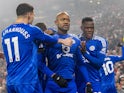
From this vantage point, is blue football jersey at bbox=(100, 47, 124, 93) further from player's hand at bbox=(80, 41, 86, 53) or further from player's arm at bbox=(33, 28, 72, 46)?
player's arm at bbox=(33, 28, 72, 46)

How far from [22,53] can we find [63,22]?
128cm

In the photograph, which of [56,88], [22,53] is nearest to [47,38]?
[22,53]

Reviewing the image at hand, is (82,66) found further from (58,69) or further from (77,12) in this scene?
(77,12)

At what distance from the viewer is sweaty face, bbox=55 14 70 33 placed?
7121 mm

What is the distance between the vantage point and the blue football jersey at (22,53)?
6152mm

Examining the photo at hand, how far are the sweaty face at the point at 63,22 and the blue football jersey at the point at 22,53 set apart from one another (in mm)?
942

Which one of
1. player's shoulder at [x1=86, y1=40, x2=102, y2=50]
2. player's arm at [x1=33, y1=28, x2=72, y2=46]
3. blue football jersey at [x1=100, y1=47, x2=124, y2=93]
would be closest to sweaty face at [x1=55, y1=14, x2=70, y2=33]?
player's arm at [x1=33, y1=28, x2=72, y2=46]

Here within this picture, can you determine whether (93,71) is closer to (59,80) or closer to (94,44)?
(94,44)

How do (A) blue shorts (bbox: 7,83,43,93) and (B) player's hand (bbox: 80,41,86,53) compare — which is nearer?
(A) blue shorts (bbox: 7,83,43,93)

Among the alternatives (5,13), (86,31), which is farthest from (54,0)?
(86,31)

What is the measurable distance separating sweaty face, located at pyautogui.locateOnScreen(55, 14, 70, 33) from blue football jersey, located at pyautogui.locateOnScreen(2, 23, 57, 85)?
942mm

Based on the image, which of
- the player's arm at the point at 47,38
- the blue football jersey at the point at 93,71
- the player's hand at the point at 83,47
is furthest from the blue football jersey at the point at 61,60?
the blue football jersey at the point at 93,71

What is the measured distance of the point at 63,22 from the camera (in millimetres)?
7133

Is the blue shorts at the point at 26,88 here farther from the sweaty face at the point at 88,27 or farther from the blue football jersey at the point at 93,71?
the sweaty face at the point at 88,27
